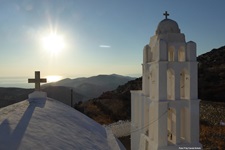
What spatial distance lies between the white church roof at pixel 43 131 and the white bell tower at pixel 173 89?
81.1 inches

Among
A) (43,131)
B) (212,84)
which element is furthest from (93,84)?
(43,131)

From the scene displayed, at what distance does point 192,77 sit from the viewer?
7867mm

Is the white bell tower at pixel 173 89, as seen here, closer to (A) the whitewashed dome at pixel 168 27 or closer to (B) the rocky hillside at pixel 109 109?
(A) the whitewashed dome at pixel 168 27

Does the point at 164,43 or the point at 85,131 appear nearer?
the point at 85,131

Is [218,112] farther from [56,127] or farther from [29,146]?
[29,146]

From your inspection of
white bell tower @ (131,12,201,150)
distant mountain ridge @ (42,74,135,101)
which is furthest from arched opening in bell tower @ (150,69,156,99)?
distant mountain ridge @ (42,74,135,101)

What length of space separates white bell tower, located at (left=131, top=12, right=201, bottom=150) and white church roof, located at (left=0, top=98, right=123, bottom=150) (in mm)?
2059

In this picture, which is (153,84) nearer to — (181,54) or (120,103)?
(181,54)

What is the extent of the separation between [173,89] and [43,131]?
16.5 ft

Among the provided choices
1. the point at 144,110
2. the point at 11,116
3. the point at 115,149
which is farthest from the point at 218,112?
the point at 11,116

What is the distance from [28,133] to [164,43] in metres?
5.06

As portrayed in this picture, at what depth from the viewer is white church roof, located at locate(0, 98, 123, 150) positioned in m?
4.05

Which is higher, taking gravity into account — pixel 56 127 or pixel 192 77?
pixel 192 77

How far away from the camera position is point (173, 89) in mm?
8172
